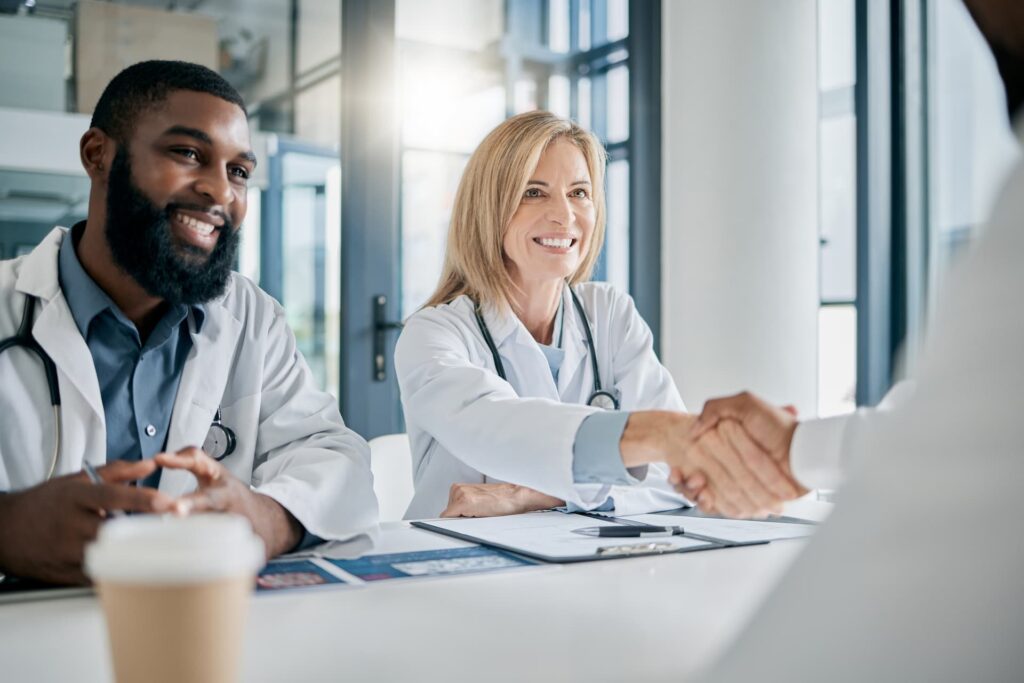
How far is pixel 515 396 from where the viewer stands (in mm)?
1638

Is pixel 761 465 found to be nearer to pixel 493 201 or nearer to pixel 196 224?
pixel 196 224

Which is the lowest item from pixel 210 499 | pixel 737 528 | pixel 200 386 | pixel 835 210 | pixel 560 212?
pixel 737 528

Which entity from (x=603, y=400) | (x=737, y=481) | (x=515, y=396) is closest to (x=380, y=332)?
(x=603, y=400)

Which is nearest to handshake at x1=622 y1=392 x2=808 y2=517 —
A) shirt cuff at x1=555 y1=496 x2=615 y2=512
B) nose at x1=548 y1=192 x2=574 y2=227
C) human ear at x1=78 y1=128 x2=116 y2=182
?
shirt cuff at x1=555 y1=496 x2=615 y2=512

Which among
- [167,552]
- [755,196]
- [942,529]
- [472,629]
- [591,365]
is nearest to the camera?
[942,529]

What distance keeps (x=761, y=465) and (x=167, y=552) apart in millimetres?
883

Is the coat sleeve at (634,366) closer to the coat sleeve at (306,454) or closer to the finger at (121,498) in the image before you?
the coat sleeve at (306,454)

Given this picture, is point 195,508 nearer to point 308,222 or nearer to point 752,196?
point 308,222

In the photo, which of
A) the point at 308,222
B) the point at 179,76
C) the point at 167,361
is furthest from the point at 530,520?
the point at 308,222

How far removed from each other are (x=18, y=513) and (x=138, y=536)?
1.89 ft

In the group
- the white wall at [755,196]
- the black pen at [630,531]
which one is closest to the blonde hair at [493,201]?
the black pen at [630,531]

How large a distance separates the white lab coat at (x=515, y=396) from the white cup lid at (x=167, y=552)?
930mm

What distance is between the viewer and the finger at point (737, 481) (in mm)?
1216

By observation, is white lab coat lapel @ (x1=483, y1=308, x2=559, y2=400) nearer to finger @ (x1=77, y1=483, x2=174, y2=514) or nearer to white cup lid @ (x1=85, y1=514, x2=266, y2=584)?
finger @ (x1=77, y1=483, x2=174, y2=514)
